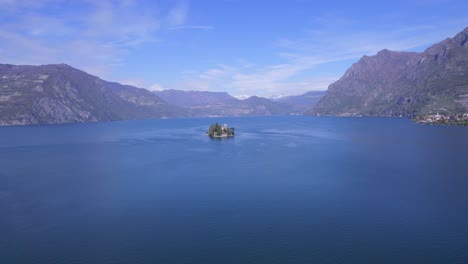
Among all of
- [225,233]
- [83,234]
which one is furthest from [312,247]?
[83,234]

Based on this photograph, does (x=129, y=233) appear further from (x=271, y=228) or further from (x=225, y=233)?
(x=271, y=228)

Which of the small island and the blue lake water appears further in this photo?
the small island

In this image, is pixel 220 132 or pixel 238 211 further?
pixel 220 132

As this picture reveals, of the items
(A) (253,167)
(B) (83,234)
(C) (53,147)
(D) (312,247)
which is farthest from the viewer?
(C) (53,147)

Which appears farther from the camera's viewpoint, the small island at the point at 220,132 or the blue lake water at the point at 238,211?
the small island at the point at 220,132

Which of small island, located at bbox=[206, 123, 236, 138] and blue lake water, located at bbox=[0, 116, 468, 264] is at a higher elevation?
small island, located at bbox=[206, 123, 236, 138]

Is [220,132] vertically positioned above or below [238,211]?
above

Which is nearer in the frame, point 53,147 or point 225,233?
point 225,233

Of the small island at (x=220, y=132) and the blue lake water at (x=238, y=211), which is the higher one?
the small island at (x=220, y=132)
